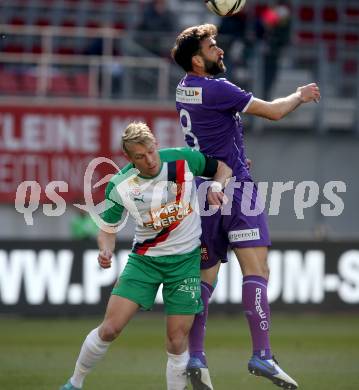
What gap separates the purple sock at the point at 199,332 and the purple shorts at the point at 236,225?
0.66ft

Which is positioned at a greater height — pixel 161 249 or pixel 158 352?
pixel 161 249

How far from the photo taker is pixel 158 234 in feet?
26.6

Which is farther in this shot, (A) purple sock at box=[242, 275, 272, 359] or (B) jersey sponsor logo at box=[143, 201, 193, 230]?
(A) purple sock at box=[242, 275, 272, 359]

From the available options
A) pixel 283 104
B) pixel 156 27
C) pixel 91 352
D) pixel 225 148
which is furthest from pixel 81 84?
pixel 91 352

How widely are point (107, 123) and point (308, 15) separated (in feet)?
14.9

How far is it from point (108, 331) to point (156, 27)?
11.2 metres

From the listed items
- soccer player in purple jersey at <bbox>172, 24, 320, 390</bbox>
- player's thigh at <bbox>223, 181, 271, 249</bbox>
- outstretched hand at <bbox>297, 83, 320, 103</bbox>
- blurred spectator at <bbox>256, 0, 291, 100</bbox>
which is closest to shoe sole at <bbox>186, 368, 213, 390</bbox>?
soccer player in purple jersey at <bbox>172, 24, 320, 390</bbox>

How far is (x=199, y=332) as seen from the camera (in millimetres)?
8578

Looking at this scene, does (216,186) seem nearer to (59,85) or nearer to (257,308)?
(257,308)

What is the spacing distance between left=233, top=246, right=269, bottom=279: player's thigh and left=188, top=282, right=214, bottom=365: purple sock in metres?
0.36

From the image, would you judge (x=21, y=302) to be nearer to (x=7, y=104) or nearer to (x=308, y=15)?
(x=7, y=104)

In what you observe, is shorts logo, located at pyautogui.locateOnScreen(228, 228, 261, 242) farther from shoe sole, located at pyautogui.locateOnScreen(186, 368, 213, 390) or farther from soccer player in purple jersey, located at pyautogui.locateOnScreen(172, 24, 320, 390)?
shoe sole, located at pyautogui.locateOnScreen(186, 368, 213, 390)

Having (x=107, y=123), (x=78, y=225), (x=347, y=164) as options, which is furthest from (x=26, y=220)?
(x=347, y=164)

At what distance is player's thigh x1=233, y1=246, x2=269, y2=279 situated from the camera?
8398 mm
